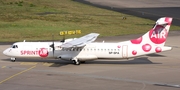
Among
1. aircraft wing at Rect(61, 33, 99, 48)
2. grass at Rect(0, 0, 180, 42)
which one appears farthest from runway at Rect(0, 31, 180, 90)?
grass at Rect(0, 0, 180, 42)

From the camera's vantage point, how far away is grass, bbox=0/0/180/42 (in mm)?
80562

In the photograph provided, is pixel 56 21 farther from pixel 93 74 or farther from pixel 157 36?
pixel 93 74

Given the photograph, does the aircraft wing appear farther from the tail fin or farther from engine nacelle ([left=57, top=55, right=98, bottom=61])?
the tail fin

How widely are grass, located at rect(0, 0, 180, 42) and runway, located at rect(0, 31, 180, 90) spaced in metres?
22.8

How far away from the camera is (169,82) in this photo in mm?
41312

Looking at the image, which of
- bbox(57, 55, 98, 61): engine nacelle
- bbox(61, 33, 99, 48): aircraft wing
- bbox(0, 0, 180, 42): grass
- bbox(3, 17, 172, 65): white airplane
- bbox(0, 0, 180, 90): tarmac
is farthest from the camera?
bbox(0, 0, 180, 42): grass

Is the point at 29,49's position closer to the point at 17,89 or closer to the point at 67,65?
the point at 67,65

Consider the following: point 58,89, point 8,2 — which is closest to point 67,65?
point 58,89

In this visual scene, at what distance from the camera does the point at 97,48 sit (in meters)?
50.8

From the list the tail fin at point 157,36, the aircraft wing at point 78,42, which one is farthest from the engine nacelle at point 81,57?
the tail fin at point 157,36

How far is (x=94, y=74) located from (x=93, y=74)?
0.11 metres

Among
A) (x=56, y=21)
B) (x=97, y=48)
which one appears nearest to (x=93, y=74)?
(x=97, y=48)

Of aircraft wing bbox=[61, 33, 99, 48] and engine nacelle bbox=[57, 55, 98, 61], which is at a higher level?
aircraft wing bbox=[61, 33, 99, 48]

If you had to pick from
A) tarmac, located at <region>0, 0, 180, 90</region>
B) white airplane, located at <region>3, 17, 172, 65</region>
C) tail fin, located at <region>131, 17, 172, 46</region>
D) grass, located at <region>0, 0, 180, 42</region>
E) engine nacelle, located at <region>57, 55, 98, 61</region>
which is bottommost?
tarmac, located at <region>0, 0, 180, 90</region>
